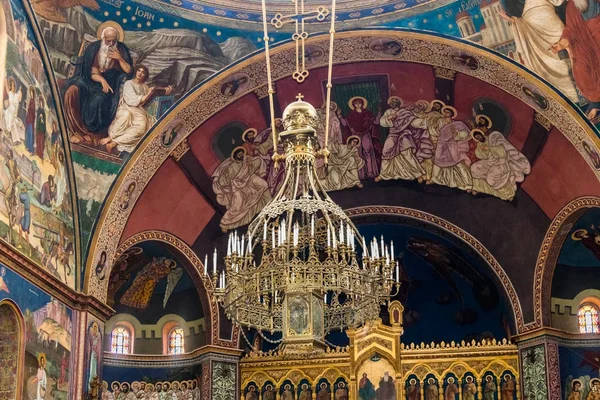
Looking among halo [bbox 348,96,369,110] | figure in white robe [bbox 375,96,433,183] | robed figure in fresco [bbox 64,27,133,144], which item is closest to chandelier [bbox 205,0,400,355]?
robed figure in fresco [bbox 64,27,133,144]

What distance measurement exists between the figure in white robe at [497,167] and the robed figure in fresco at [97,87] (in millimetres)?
7217

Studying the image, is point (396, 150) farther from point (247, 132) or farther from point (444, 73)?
point (247, 132)

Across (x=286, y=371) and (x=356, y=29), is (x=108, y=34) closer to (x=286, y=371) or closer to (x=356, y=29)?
(x=356, y=29)

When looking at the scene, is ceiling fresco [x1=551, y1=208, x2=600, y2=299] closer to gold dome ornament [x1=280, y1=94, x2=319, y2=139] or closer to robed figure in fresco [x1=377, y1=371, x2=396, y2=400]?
robed figure in fresco [x1=377, y1=371, x2=396, y2=400]

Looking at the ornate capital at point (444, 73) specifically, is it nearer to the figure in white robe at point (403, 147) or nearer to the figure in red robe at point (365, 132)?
the figure in white robe at point (403, 147)

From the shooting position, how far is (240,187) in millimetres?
20828

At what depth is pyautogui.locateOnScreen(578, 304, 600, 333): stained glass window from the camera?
67.1ft

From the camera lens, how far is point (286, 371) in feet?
69.6

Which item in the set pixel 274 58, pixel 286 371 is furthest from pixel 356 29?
pixel 286 371

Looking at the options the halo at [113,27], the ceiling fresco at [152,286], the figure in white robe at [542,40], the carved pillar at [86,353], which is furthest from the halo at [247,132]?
the figure in white robe at [542,40]

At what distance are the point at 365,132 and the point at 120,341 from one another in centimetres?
680

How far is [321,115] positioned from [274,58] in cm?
214

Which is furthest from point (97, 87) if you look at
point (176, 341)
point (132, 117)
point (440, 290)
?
point (440, 290)

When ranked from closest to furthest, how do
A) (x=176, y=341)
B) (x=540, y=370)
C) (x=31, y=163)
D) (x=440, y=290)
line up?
(x=31, y=163)
(x=540, y=370)
(x=176, y=341)
(x=440, y=290)
